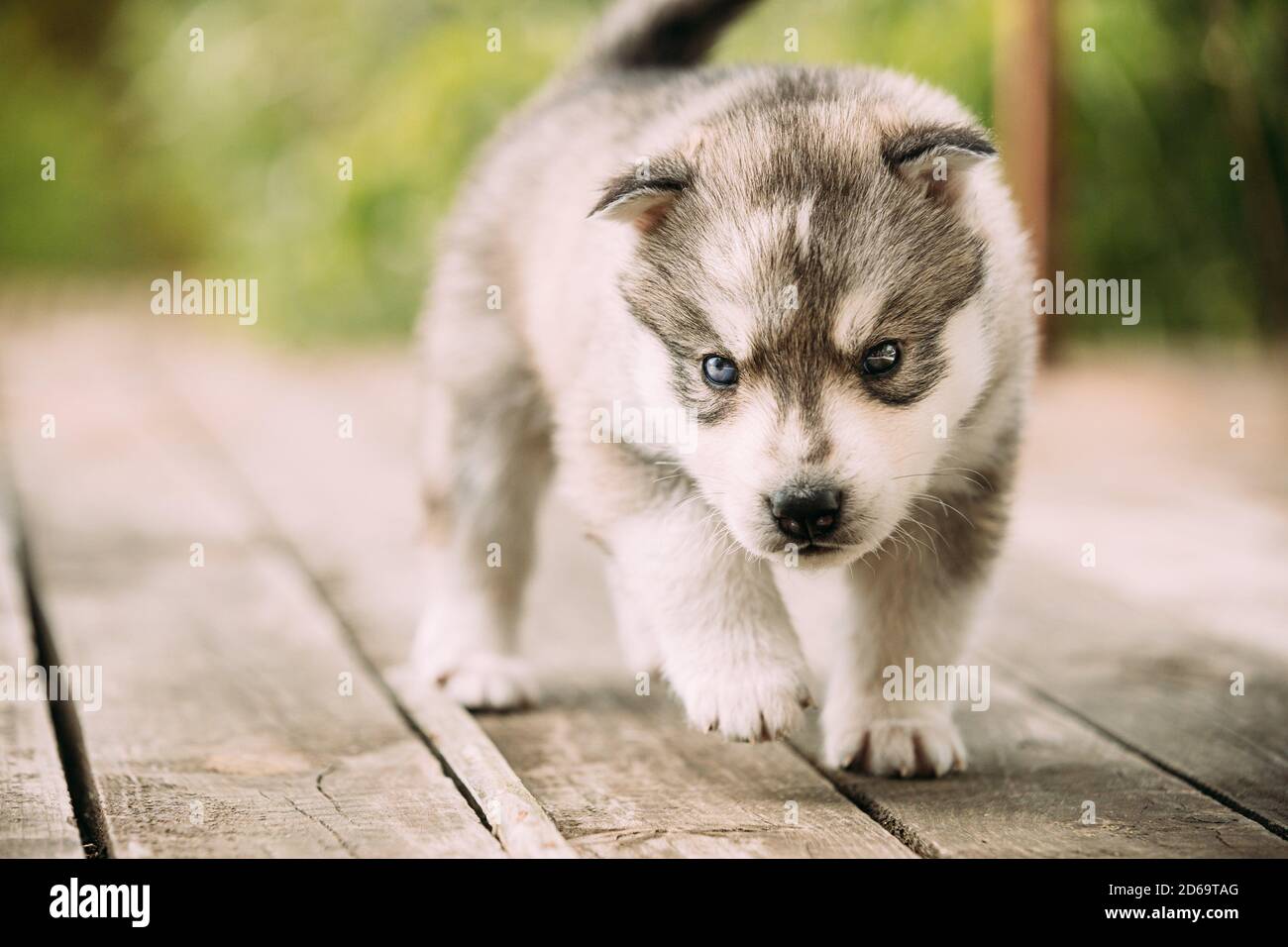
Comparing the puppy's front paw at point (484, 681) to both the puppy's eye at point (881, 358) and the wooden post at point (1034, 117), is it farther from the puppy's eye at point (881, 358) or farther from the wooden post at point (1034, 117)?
the wooden post at point (1034, 117)

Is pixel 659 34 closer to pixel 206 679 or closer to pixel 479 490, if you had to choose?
pixel 479 490

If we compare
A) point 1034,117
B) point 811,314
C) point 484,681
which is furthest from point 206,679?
point 1034,117

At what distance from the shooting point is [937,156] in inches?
110

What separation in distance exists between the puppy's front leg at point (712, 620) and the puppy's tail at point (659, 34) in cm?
157

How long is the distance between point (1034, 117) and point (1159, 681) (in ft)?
12.5

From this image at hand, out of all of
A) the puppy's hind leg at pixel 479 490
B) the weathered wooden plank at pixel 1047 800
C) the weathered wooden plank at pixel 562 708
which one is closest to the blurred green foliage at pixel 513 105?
the weathered wooden plank at pixel 562 708

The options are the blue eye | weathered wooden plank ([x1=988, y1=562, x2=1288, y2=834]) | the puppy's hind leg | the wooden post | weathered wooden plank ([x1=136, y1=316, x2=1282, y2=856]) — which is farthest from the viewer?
the wooden post

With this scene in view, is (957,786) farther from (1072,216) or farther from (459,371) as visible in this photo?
(1072,216)

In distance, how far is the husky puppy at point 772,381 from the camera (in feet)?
8.82

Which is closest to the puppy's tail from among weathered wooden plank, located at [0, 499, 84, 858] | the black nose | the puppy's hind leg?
the puppy's hind leg

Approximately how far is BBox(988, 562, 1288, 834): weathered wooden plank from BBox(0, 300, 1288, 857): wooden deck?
11 mm

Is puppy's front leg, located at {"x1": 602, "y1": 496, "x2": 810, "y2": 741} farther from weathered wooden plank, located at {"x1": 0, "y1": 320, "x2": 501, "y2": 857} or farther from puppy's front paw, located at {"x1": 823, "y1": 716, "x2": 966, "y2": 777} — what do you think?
weathered wooden plank, located at {"x1": 0, "y1": 320, "x2": 501, "y2": 857}

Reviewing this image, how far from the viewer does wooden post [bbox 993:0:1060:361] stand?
21.4ft

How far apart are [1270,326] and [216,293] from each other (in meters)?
6.91
